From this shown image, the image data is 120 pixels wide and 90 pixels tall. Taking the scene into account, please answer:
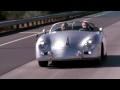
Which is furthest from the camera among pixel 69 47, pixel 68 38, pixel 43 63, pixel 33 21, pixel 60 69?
pixel 33 21

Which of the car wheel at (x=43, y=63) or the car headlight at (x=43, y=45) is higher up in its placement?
the car headlight at (x=43, y=45)

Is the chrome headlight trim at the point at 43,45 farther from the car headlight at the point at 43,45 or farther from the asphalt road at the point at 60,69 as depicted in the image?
the asphalt road at the point at 60,69

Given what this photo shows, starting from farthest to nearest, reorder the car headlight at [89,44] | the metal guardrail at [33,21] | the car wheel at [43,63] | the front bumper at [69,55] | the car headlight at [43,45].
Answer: the metal guardrail at [33,21] → the car wheel at [43,63] → the car headlight at [43,45] → the car headlight at [89,44] → the front bumper at [69,55]

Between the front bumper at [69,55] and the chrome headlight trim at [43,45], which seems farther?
the chrome headlight trim at [43,45]

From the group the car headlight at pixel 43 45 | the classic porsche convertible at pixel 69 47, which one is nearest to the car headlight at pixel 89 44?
the classic porsche convertible at pixel 69 47

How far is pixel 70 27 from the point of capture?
13.1 meters

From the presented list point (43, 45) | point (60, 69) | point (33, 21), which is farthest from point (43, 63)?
point (33, 21)

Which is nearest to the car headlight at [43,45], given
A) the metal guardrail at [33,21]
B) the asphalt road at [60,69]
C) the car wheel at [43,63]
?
the car wheel at [43,63]

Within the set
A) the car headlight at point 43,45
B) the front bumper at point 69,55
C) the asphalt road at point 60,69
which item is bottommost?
the asphalt road at point 60,69

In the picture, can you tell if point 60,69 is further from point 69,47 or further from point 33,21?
point 33,21

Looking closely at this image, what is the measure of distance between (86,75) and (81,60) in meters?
2.02

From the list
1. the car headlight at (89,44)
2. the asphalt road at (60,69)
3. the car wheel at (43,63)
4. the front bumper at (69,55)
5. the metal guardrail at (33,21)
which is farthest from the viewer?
the metal guardrail at (33,21)
